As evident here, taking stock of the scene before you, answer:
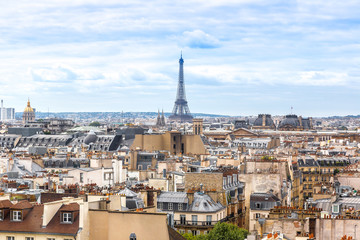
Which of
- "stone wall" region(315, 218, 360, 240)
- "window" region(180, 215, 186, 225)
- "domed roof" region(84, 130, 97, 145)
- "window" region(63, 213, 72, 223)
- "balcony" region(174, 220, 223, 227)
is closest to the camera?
"window" region(63, 213, 72, 223)

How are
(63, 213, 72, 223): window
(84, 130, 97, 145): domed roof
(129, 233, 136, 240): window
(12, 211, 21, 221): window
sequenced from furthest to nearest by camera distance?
(84, 130, 97, 145): domed roof < (12, 211, 21, 221): window < (63, 213, 72, 223): window < (129, 233, 136, 240): window

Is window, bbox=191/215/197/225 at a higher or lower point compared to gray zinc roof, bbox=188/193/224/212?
lower

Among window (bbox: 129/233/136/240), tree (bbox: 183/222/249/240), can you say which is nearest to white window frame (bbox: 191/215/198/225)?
tree (bbox: 183/222/249/240)

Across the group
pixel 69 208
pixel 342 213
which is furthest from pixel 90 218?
pixel 342 213

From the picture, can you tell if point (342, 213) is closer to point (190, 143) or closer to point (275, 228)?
point (275, 228)

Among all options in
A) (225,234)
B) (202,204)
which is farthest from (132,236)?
(202,204)

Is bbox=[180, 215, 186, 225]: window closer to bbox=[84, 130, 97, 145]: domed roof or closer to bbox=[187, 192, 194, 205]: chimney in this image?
bbox=[187, 192, 194, 205]: chimney

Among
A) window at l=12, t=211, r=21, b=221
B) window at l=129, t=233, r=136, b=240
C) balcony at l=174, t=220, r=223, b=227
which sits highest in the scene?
window at l=12, t=211, r=21, b=221

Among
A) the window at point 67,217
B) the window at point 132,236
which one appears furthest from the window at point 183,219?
the window at point 132,236

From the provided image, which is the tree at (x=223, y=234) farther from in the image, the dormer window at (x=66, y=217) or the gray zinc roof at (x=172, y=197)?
the dormer window at (x=66, y=217)

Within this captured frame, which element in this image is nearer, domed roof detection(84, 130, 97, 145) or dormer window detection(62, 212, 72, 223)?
dormer window detection(62, 212, 72, 223)

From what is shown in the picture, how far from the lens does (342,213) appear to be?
94.6 ft

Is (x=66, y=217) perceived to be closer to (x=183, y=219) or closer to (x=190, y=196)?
(x=183, y=219)

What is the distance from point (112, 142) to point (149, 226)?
280 ft
